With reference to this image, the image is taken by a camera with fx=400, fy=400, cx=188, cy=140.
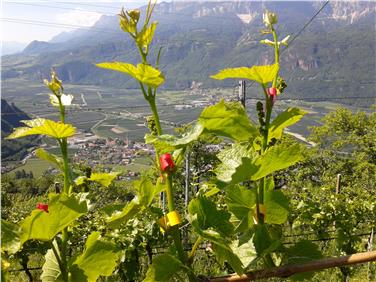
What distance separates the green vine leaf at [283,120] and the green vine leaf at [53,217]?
427mm

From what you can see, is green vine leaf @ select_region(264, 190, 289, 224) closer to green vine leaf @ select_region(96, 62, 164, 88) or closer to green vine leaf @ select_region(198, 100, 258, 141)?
green vine leaf @ select_region(198, 100, 258, 141)

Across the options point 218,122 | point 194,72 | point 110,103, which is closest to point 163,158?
point 218,122

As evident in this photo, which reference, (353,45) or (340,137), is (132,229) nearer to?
(340,137)

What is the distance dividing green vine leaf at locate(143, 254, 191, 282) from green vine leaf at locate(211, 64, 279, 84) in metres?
0.38

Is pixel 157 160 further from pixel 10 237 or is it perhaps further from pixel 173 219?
pixel 10 237

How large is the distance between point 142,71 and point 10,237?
37cm

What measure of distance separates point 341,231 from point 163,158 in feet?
12.6

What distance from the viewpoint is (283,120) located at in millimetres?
849

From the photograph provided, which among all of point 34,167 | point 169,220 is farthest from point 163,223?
point 34,167

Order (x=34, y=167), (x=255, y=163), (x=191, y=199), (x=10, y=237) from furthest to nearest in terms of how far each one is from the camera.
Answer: (x=34, y=167) → (x=191, y=199) → (x=255, y=163) → (x=10, y=237)

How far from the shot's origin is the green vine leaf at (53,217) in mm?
733

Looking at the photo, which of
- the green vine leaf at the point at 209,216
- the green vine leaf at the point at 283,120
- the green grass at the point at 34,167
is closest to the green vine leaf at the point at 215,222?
the green vine leaf at the point at 209,216

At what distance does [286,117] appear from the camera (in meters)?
0.84

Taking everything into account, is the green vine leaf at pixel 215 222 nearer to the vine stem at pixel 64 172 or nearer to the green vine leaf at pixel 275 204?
the green vine leaf at pixel 275 204
